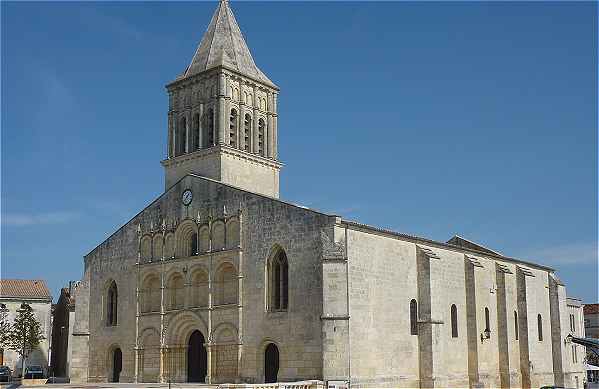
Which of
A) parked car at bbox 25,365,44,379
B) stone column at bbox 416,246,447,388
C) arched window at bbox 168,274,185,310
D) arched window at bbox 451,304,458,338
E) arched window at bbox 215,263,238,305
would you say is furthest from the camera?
parked car at bbox 25,365,44,379

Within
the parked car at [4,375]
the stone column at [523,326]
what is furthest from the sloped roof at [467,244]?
the parked car at [4,375]

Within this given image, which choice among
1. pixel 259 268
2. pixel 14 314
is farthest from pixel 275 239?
pixel 14 314

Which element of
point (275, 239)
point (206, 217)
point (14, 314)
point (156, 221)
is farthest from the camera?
point (14, 314)

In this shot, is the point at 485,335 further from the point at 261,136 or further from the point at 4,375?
the point at 4,375

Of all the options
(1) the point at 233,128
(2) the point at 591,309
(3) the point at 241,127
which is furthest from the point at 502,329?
A: (2) the point at 591,309

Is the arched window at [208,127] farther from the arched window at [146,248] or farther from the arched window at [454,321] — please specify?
the arched window at [454,321]

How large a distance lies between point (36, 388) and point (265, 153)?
18.9m

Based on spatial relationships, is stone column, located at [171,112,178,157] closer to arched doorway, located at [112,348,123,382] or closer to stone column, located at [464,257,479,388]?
arched doorway, located at [112,348,123,382]

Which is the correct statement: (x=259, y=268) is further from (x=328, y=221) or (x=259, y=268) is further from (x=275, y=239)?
(x=328, y=221)

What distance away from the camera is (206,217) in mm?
41312

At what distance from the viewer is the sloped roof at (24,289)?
72.8m

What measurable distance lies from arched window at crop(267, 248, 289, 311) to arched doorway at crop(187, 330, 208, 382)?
5.56m

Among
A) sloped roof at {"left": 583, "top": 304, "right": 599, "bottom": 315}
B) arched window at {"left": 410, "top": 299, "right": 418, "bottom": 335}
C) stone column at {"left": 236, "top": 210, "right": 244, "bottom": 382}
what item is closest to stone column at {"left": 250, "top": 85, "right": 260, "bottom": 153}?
stone column at {"left": 236, "top": 210, "right": 244, "bottom": 382}

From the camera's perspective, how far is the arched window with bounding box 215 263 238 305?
39219mm
